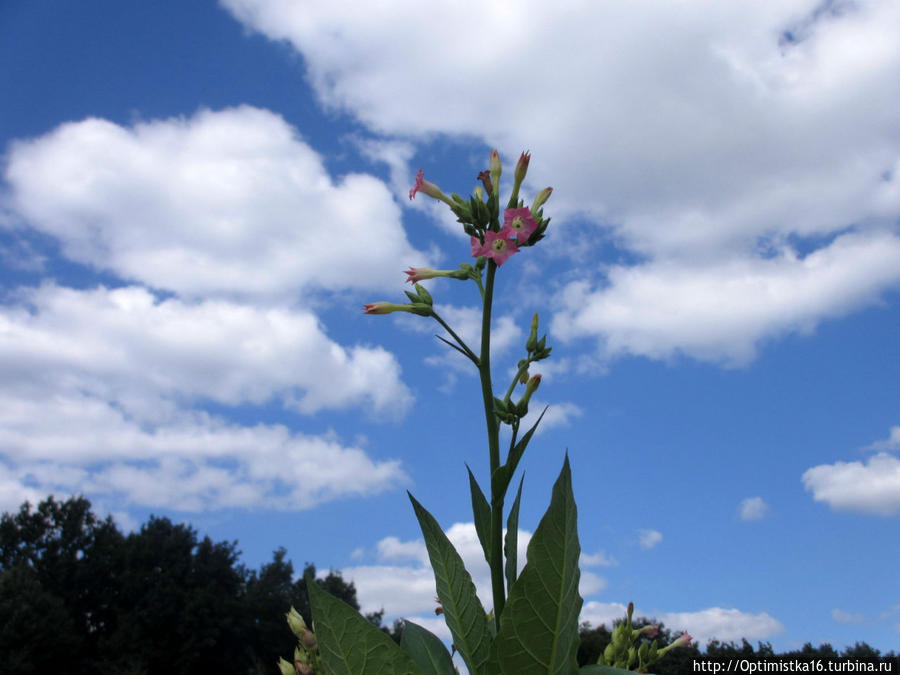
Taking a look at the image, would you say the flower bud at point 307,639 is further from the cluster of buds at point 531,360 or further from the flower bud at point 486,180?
the flower bud at point 486,180

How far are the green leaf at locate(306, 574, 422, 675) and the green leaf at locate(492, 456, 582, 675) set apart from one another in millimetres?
195

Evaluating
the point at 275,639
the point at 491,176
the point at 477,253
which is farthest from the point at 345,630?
the point at 275,639

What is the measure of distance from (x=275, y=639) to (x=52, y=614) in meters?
10.3

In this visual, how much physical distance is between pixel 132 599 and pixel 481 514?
35834mm

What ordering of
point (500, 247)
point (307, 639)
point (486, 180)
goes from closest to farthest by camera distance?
point (500, 247) → point (486, 180) → point (307, 639)

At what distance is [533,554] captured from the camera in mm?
1102

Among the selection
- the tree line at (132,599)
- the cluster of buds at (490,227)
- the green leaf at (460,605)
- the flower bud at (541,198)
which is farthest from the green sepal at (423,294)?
the tree line at (132,599)

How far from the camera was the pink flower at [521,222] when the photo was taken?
2244 millimetres

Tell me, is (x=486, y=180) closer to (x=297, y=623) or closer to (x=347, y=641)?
(x=347, y=641)

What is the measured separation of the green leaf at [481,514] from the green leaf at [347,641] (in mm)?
706

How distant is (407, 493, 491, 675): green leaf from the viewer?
1505 millimetres

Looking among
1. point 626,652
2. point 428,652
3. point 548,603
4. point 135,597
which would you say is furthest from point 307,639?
point 135,597

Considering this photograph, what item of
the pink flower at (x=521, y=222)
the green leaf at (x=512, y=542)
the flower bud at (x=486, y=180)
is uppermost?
the flower bud at (x=486, y=180)

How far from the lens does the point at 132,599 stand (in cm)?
3194
